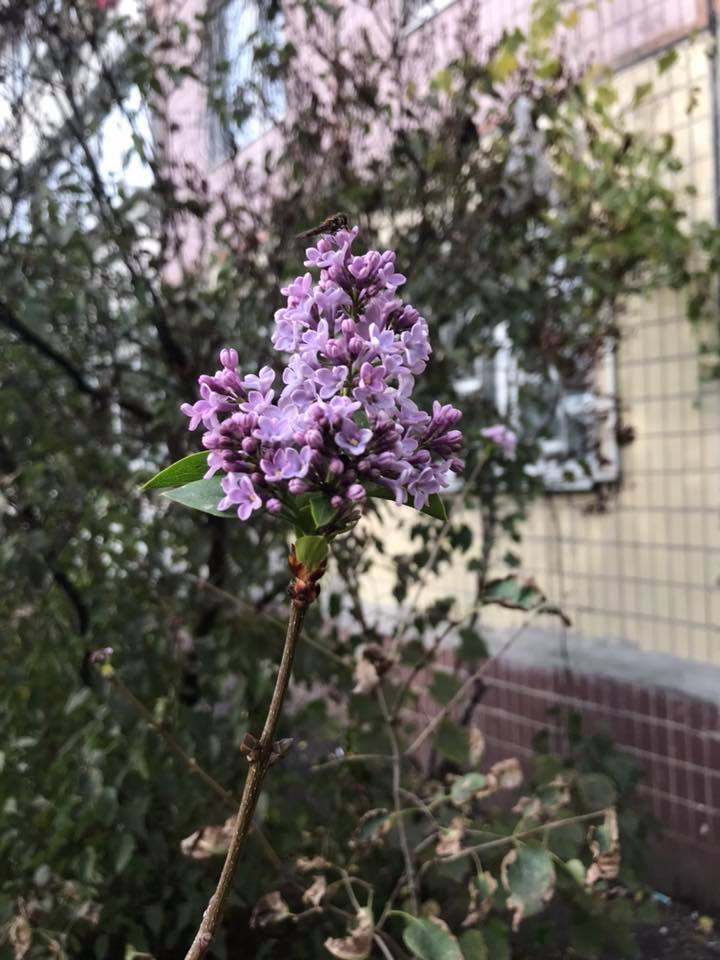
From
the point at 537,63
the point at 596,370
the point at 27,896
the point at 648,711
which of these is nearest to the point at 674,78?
the point at 537,63

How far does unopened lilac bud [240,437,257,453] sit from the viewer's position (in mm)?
907

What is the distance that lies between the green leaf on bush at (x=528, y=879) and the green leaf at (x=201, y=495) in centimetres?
121

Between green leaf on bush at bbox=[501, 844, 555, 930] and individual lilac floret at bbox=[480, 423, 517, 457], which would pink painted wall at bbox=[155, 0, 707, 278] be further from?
green leaf on bush at bbox=[501, 844, 555, 930]

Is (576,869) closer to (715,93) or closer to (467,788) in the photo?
(467,788)

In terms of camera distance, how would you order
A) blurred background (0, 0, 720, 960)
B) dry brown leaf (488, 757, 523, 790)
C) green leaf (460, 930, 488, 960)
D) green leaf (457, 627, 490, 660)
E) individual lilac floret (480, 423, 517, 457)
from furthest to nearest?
green leaf (457, 627, 490, 660) → individual lilac floret (480, 423, 517, 457) → blurred background (0, 0, 720, 960) → dry brown leaf (488, 757, 523, 790) → green leaf (460, 930, 488, 960)

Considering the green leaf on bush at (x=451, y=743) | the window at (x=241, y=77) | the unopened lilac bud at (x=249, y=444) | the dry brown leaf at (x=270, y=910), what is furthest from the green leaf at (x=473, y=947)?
the window at (x=241, y=77)

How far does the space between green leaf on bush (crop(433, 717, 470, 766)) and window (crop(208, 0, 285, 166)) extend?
2083 mm

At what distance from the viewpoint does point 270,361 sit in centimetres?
269

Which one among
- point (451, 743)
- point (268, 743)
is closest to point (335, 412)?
point (268, 743)

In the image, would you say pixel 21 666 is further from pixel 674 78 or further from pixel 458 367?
pixel 674 78

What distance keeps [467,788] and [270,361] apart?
1394 mm

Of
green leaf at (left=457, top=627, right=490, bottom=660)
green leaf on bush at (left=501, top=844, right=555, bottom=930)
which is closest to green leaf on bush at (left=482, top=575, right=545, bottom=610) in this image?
green leaf at (left=457, top=627, right=490, bottom=660)

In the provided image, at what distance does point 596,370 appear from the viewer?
13.3ft

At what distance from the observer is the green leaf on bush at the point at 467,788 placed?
1935 millimetres
